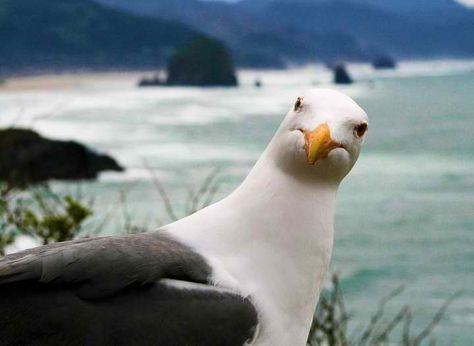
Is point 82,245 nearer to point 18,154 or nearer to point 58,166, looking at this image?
point 18,154

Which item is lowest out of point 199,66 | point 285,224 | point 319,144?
point 199,66

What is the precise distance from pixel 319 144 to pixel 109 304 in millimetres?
485

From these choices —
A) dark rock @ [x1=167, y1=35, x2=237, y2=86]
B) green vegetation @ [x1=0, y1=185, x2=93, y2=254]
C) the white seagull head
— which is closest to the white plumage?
the white seagull head


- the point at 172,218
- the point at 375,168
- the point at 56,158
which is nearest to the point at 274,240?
the point at 172,218


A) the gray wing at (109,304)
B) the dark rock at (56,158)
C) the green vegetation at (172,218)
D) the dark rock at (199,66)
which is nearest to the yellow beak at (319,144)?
the gray wing at (109,304)

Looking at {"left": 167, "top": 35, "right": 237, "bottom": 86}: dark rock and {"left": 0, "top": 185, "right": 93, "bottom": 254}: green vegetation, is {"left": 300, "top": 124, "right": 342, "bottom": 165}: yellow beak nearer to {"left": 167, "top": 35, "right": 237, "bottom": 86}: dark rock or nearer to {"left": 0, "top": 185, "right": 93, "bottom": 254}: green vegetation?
{"left": 0, "top": 185, "right": 93, "bottom": 254}: green vegetation

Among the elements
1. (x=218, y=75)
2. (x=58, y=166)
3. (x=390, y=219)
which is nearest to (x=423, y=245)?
(x=390, y=219)

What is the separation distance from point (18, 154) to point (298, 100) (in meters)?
6.87

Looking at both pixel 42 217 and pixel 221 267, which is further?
pixel 42 217

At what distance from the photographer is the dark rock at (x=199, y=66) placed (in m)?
22.3

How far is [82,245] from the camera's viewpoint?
1953mm

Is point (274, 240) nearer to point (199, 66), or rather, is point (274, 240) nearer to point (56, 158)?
point (56, 158)

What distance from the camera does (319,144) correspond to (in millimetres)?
1902

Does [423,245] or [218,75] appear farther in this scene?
[218,75]
